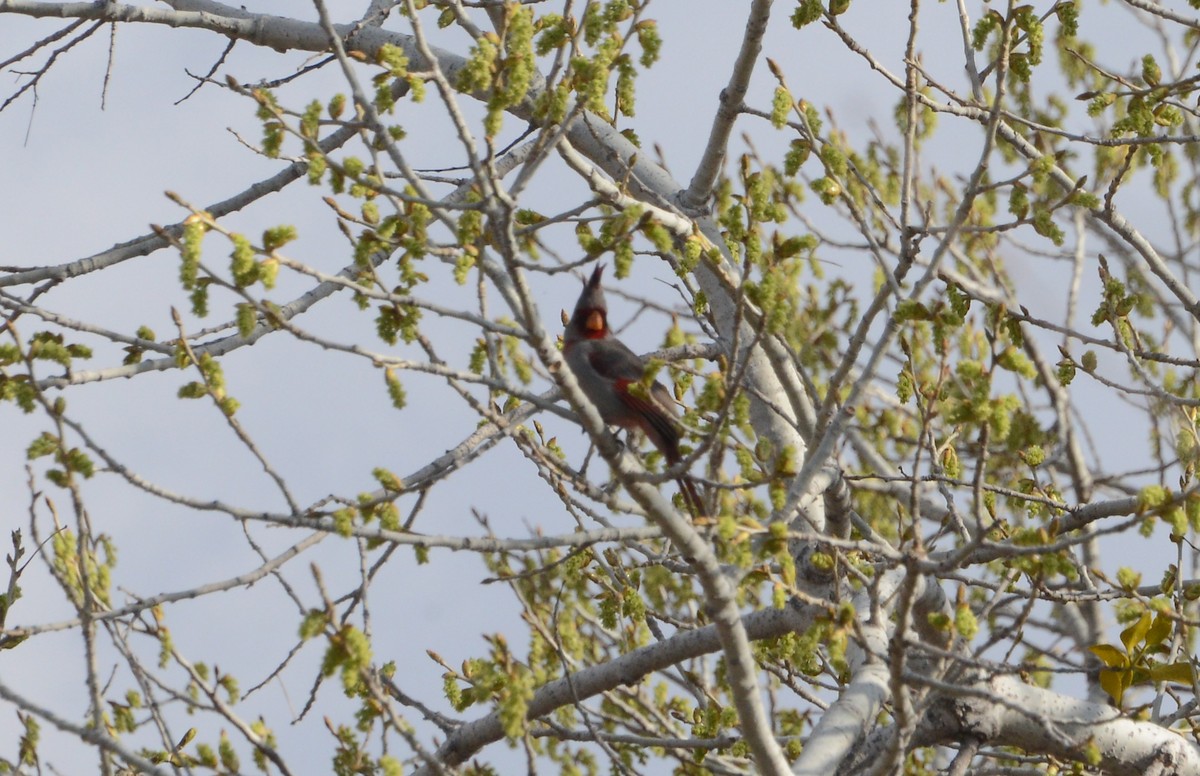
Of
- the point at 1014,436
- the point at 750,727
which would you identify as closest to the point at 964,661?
the point at 750,727

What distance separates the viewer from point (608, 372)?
6.31 m

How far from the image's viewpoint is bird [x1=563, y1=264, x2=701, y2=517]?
6.12 meters

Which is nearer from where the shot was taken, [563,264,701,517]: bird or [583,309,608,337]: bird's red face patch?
[563,264,701,517]: bird

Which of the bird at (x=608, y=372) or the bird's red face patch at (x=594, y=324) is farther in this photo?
the bird's red face patch at (x=594, y=324)

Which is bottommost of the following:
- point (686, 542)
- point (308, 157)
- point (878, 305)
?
point (686, 542)

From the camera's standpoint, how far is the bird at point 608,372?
612cm

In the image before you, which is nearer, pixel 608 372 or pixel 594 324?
pixel 608 372

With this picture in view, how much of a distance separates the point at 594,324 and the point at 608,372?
1.45ft

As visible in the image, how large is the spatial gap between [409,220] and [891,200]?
590 cm

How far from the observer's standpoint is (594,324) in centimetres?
667

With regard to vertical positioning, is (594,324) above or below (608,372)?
above

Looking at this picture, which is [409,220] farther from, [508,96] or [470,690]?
[470,690]

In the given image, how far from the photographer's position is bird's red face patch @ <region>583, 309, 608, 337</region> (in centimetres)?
668

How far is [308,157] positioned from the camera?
3.50m
